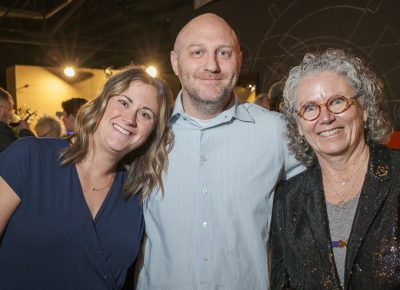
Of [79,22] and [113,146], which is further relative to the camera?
[79,22]

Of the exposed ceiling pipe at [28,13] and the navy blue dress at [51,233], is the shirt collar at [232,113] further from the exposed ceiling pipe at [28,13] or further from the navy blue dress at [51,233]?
the exposed ceiling pipe at [28,13]

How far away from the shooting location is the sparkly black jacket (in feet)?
5.24

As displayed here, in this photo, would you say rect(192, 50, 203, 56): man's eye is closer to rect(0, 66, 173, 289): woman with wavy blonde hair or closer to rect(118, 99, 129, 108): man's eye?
rect(0, 66, 173, 289): woman with wavy blonde hair

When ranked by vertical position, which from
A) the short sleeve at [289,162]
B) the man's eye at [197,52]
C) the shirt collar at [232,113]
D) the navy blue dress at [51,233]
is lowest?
the navy blue dress at [51,233]

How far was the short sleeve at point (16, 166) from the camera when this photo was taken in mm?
1864

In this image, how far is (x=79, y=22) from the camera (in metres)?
10.4

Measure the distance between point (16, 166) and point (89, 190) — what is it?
1.20 ft

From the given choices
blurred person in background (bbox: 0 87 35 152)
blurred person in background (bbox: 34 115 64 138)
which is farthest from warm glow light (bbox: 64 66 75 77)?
blurred person in background (bbox: 0 87 35 152)

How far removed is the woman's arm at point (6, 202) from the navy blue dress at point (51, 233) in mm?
21

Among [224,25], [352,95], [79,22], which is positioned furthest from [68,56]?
[352,95]

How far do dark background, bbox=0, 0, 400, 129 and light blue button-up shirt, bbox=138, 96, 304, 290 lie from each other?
243 cm

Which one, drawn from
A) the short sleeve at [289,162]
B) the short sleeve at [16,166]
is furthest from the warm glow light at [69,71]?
the short sleeve at [289,162]

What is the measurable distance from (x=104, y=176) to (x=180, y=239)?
528mm

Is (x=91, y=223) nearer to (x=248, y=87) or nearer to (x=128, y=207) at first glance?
(x=128, y=207)
